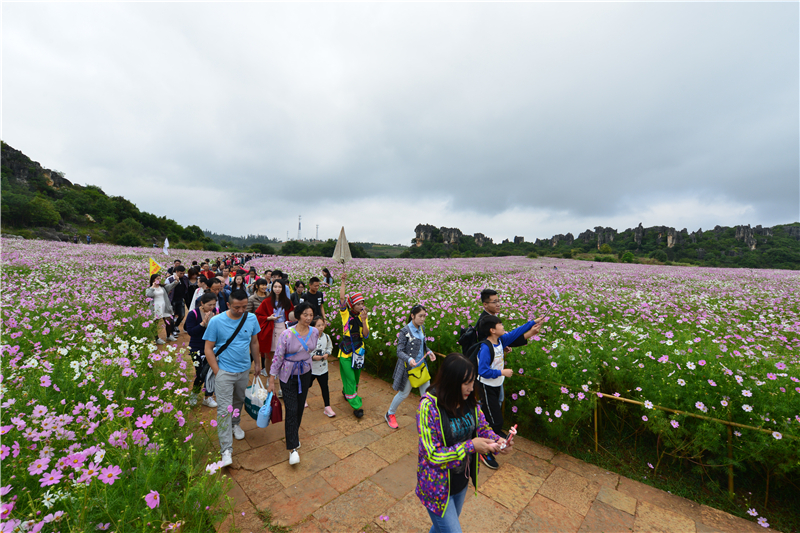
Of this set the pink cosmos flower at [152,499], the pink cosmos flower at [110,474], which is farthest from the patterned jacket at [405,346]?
the pink cosmos flower at [110,474]

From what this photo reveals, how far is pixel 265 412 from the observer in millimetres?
3652

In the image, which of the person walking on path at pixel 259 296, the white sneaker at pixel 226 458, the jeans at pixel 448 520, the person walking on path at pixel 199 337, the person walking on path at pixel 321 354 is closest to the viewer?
the jeans at pixel 448 520

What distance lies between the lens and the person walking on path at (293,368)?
11.9 ft

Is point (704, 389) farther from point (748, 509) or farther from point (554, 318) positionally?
point (554, 318)

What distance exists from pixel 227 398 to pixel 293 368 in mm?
870

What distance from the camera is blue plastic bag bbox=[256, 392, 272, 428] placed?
11.9ft

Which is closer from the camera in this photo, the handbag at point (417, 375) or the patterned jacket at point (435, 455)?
the patterned jacket at point (435, 455)

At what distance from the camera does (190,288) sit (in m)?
7.92

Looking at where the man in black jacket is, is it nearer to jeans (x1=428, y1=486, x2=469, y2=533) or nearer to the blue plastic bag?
the blue plastic bag

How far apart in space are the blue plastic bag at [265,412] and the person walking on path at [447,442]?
2372 millimetres

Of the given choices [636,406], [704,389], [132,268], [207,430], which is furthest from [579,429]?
[132,268]

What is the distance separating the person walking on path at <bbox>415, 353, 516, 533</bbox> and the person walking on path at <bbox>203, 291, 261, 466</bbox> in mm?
2425

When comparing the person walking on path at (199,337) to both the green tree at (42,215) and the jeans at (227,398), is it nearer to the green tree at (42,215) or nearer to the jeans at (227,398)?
the jeans at (227,398)

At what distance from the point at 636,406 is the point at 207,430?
5.81 metres
